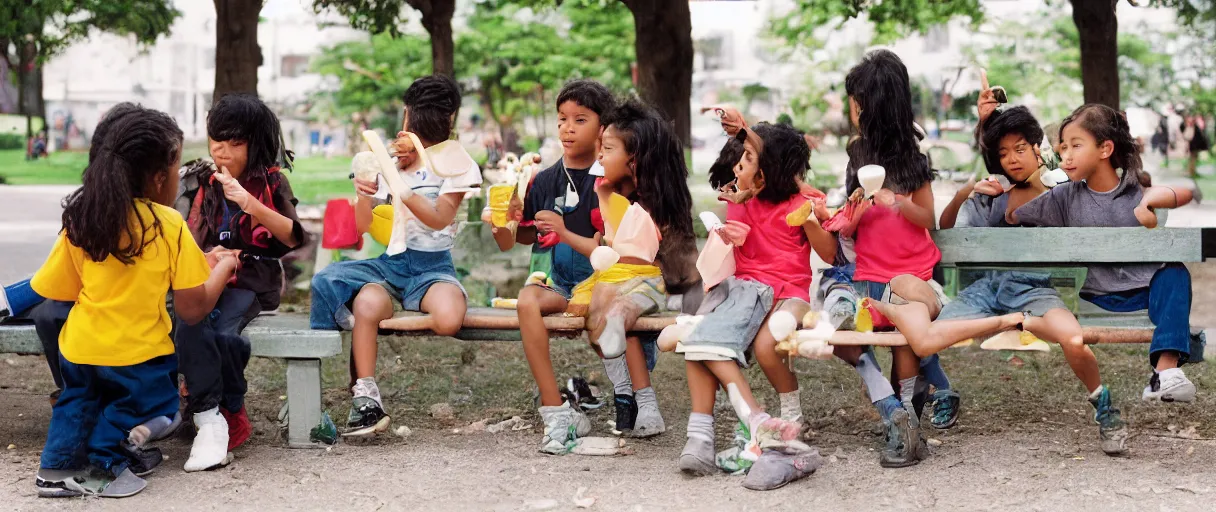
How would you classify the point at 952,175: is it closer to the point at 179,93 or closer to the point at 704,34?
the point at 704,34

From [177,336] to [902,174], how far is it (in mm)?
2516

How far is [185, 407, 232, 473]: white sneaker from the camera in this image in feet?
13.7

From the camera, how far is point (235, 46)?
8.76 meters

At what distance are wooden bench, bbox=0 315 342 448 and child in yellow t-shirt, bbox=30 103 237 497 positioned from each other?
16.6 inches

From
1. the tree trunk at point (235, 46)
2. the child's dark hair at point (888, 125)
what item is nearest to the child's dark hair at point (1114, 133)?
the child's dark hair at point (888, 125)

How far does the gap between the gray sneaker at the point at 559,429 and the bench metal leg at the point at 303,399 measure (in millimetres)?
795

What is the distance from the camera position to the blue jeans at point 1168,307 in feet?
13.5

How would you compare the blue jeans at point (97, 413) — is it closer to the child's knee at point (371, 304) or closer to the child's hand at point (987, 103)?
the child's knee at point (371, 304)

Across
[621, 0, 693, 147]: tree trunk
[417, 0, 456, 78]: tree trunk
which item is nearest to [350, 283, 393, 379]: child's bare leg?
[621, 0, 693, 147]: tree trunk

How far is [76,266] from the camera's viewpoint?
393 centimetres

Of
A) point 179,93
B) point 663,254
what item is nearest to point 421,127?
point 663,254

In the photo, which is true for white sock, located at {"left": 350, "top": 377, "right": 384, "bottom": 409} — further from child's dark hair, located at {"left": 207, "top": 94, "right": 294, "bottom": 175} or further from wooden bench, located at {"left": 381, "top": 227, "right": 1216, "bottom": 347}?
child's dark hair, located at {"left": 207, "top": 94, "right": 294, "bottom": 175}

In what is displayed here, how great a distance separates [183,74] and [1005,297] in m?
27.6

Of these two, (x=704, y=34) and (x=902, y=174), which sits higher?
(x=704, y=34)
